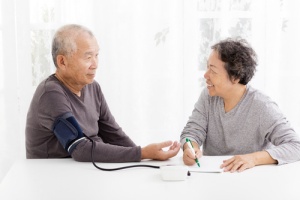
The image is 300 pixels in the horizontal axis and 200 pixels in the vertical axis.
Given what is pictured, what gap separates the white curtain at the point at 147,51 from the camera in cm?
346

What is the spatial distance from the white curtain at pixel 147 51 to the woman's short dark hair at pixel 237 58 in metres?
1.12

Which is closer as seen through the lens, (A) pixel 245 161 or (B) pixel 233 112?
(A) pixel 245 161

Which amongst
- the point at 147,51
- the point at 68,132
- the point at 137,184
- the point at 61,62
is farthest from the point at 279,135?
the point at 147,51

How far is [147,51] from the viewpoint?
3.54 metres

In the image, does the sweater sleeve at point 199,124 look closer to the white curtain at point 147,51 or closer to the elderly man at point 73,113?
the elderly man at point 73,113

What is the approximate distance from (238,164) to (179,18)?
1745mm

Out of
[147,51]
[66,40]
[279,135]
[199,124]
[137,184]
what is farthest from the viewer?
[147,51]

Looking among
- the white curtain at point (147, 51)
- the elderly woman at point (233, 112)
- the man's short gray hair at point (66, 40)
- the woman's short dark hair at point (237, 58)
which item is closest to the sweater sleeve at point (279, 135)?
the elderly woman at point (233, 112)

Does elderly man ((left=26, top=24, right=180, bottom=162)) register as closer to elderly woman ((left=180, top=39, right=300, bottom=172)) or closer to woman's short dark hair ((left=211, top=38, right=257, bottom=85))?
elderly woman ((left=180, top=39, right=300, bottom=172))

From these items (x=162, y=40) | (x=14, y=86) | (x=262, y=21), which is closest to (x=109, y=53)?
(x=162, y=40)

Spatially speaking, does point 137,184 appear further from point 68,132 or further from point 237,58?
point 237,58

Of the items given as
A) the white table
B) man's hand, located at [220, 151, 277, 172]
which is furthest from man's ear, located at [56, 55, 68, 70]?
man's hand, located at [220, 151, 277, 172]

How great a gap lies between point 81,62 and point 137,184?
2.60 feet

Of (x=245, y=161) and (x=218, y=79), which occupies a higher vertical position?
(x=218, y=79)
